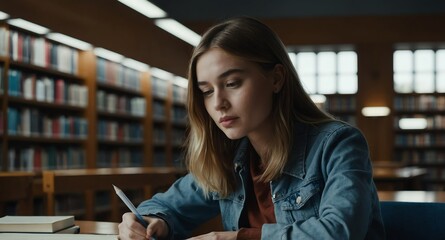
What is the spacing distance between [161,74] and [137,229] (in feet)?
27.8

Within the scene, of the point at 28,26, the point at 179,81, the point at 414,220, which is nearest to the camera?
the point at 414,220

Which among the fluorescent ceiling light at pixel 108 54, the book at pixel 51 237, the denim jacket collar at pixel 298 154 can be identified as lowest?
the book at pixel 51 237

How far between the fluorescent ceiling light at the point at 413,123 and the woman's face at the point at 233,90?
1146cm

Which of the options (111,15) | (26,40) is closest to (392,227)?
(26,40)

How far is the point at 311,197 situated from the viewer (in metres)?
1.33

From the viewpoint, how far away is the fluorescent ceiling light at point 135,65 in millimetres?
8258

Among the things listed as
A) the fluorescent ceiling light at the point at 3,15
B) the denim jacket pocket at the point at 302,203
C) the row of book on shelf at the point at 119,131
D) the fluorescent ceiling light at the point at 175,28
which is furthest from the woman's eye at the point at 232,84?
the row of book on shelf at the point at 119,131

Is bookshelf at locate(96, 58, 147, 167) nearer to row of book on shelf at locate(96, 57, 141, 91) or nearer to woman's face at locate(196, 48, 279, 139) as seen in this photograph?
row of book on shelf at locate(96, 57, 141, 91)

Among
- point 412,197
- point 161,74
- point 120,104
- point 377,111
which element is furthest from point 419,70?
point 412,197

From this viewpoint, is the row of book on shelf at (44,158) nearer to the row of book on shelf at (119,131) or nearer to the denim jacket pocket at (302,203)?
the row of book on shelf at (119,131)

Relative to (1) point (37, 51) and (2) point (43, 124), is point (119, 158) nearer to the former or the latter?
(2) point (43, 124)

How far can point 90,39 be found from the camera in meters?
6.78

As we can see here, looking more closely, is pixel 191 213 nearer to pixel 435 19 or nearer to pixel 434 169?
pixel 435 19

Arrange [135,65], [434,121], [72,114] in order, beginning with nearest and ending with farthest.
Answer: [72,114], [135,65], [434,121]
